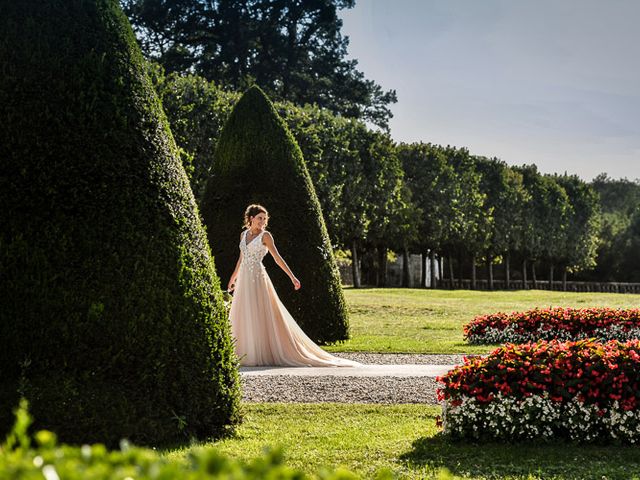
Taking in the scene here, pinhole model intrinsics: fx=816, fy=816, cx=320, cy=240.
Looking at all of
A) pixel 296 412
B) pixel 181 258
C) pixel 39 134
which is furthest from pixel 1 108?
pixel 296 412

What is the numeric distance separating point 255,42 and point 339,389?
31.2m

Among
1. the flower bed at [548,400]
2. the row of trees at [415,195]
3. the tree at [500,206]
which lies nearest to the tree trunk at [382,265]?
the row of trees at [415,195]

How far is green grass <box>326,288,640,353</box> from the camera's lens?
51.9ft

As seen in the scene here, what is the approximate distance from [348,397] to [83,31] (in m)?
5.13

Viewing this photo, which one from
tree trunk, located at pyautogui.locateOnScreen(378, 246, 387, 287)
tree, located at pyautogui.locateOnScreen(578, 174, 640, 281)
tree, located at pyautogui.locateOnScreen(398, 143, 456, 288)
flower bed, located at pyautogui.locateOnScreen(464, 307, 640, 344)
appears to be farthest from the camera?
tree, located at pyautogui.locateOnScreen(578, 174, 640, 281)

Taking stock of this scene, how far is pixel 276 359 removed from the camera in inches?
507

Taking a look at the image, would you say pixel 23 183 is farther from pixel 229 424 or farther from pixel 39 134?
pixel 229 424

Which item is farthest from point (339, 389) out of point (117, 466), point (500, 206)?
point (500, 206)

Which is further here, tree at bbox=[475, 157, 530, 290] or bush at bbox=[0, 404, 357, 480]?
tree at bbox=[475, 157, 530, 290]

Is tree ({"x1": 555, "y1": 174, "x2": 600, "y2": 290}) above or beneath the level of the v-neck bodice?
above

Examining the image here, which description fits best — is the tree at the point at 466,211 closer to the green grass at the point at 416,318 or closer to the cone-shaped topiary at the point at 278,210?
the green grass at the point at 416,318

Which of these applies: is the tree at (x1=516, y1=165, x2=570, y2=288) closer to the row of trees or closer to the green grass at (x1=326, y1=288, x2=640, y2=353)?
the row of trees

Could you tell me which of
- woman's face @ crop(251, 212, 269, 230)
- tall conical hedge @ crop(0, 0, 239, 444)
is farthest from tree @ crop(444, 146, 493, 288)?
tall conical hedge @ crop(0, 0, 239, 444)

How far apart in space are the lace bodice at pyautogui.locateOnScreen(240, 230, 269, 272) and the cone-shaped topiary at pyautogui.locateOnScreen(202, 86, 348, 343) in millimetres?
2725
